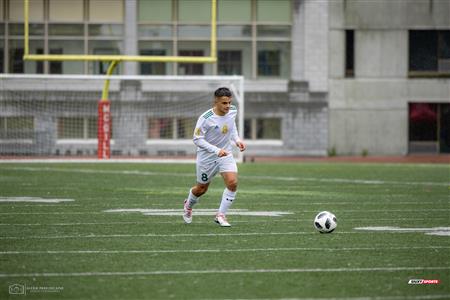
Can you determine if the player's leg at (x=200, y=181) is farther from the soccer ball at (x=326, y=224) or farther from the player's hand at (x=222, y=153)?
the soccer ball at (x=326, y=224)

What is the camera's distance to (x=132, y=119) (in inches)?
1561

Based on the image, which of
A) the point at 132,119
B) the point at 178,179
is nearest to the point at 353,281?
the point at 178,179

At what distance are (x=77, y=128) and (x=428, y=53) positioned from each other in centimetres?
1277

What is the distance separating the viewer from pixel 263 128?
136 feet

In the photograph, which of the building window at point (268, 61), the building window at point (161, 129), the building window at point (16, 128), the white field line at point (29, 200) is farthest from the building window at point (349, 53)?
the white field line at point (29, 200)

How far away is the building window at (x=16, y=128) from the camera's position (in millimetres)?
34156

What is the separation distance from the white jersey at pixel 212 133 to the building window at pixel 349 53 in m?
27.7

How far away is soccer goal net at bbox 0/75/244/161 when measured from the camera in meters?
36.2

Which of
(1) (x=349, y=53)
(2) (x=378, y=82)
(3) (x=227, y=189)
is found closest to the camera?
(3) (x=227, y=189)

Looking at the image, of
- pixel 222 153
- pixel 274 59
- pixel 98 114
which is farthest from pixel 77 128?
pixel 222 153

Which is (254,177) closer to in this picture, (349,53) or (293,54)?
(293,54)

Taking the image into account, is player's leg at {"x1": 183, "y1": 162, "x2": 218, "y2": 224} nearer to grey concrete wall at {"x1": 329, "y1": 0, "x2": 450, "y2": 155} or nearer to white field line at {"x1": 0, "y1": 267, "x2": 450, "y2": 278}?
white field line at {"x1": 0, "y1": 267, "x2": 450, "y2": 278}

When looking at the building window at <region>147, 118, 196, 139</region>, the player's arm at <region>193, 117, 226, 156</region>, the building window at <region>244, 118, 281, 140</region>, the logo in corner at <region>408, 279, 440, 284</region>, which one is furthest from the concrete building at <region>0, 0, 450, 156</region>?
the logo in corner at <region>408, 279, 440, 284</region>

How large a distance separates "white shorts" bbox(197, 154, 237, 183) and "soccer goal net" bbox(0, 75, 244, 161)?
2005 centimetres
